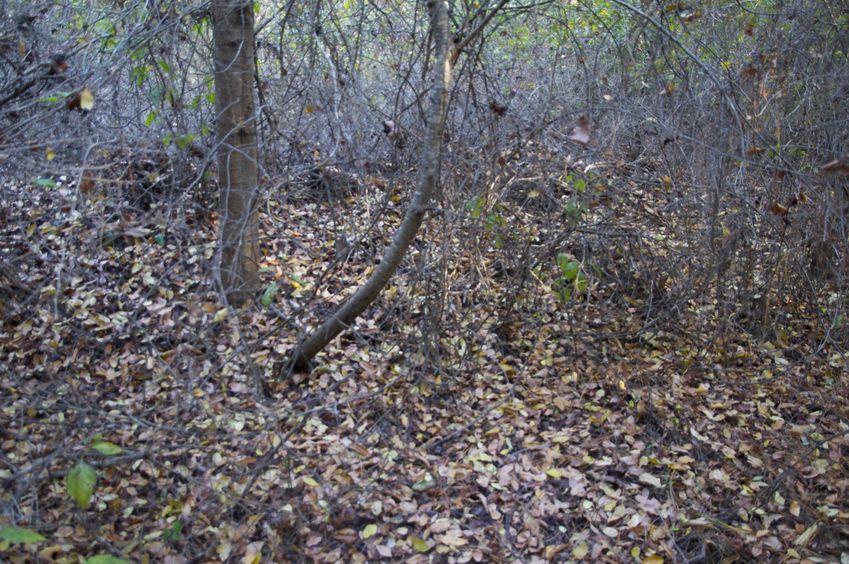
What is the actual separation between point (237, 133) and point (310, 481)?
1913 mm

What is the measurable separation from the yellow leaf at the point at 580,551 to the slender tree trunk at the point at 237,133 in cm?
204

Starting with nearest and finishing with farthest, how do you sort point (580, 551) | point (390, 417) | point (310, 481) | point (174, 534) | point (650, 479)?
point (174, 534), point (580, 551), point (310, 481), point (650, 479), point (390, 417)

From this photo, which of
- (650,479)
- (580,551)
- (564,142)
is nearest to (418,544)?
(580,551)

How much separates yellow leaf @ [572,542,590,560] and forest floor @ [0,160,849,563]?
3cm

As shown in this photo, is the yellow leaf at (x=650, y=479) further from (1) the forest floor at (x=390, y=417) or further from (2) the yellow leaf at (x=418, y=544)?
(2) the yellow leaf at (x=418, y=544)

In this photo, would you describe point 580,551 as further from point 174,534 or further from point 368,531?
point 174,534

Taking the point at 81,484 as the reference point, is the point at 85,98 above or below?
above

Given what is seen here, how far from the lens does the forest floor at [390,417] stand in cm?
311

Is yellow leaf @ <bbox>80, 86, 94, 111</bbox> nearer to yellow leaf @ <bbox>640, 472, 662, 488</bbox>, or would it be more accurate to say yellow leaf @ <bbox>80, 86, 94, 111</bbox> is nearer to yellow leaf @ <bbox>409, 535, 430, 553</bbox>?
yellow leaf @ <bbox>409, 535, 430, 553</bbox>

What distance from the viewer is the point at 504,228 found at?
441 cm

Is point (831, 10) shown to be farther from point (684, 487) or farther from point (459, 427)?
point (459, 427)

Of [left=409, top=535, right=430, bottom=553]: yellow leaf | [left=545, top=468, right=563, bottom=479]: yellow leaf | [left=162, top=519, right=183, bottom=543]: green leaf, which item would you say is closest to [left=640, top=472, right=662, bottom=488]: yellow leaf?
[left=545, top=468, right=563, bottom=479]: yellow leaf

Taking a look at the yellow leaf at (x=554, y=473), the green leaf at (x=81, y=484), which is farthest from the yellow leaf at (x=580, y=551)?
the green leaf at (x=81, y=484)

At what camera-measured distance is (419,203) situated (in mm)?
3406
